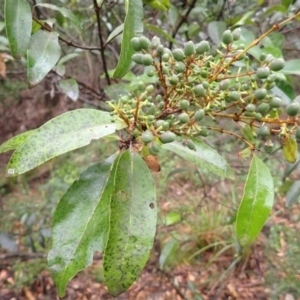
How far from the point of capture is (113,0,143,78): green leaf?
0.67 metres

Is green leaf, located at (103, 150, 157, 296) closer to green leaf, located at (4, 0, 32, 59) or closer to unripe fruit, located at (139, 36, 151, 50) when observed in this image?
unripe fruit, located at (139, 36, 151, 50)

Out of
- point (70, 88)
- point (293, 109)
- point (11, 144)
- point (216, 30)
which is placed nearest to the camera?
point (293, 109)

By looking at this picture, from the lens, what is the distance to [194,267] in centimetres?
251

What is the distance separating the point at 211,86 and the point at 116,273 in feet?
1.05

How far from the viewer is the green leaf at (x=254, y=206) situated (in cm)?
62

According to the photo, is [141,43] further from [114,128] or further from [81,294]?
[81,294]

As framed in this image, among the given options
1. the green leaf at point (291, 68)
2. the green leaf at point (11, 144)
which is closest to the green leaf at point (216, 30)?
the green leaf at point (291, 68)

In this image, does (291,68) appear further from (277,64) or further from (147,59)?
(147,59)

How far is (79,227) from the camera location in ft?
2.06

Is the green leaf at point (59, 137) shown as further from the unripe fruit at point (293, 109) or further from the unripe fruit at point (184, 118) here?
the unripe fruit at point (293, 109)

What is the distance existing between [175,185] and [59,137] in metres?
2.82

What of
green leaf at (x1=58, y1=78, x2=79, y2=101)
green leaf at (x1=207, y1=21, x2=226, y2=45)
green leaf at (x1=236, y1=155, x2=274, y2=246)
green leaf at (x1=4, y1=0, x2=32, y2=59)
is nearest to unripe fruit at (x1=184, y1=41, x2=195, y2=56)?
green leaf at (x1=236, y1=155, x2=274, y2=246)

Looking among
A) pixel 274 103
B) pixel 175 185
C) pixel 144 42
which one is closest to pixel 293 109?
pixel 274 103

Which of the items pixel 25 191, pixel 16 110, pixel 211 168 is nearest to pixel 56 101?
pixel 16 110
